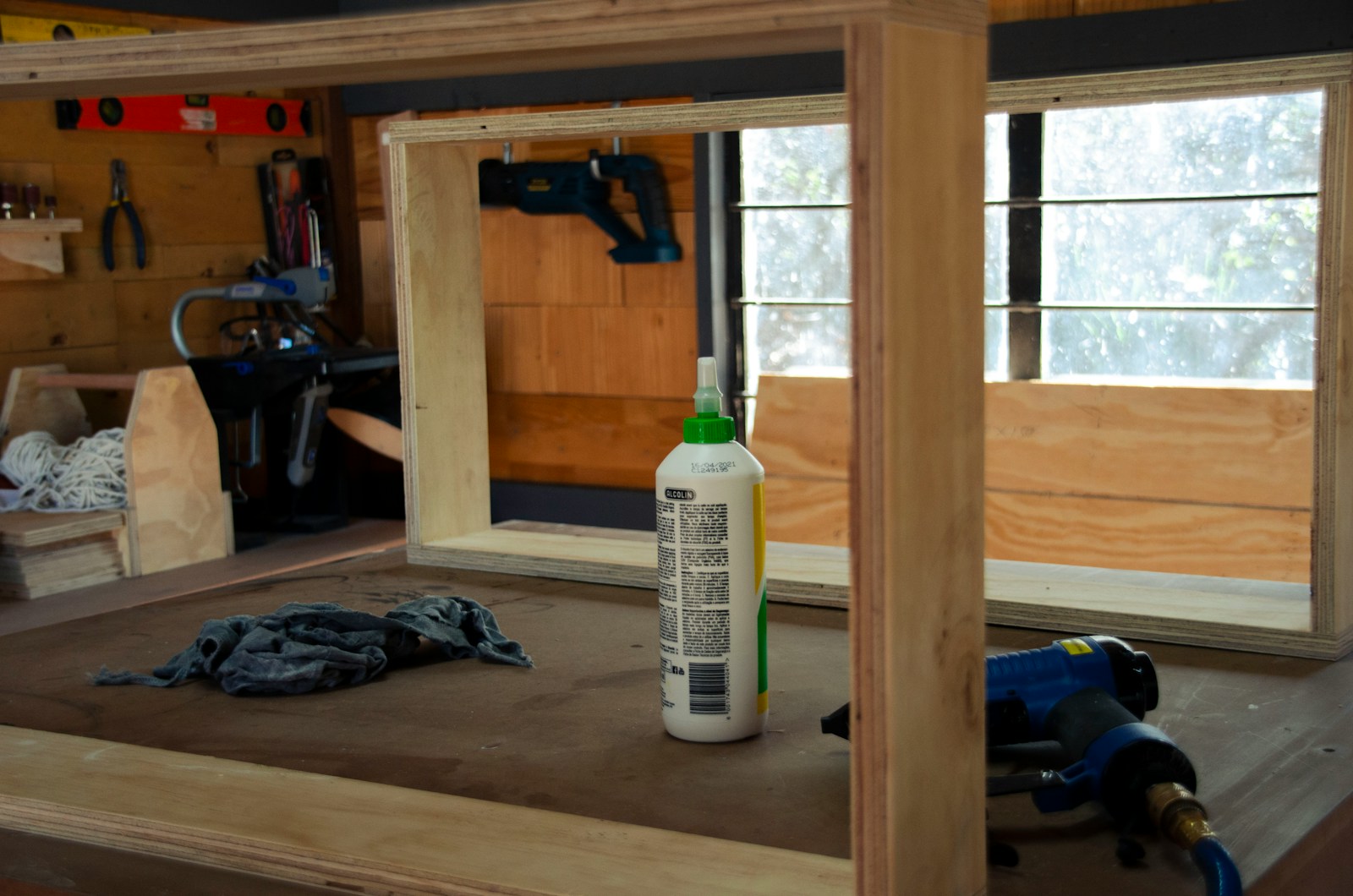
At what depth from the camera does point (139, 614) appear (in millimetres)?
1335

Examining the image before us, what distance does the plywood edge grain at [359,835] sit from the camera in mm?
714

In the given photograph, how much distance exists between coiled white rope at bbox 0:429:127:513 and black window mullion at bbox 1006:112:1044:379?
200 centimetres

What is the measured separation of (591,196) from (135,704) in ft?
7.85

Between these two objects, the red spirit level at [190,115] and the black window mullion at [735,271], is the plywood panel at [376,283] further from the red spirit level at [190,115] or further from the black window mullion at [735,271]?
the black window mullion at [735,271]

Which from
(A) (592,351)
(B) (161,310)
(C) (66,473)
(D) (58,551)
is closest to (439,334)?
(D) (58,551)

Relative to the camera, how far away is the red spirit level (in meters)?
3.16

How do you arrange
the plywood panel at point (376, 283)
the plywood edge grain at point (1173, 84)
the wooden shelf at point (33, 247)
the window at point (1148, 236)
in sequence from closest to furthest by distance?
the plywood edge grain at point (1173, 84) < the window at point (1148, 236) < the wooden shelf at point (33, 247) < the plywood panel at point (376, 283)

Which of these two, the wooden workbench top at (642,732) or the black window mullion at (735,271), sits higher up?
the black window mullion at (735,271)

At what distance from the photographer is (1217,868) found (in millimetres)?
664

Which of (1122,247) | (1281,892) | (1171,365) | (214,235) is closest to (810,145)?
(1122,247)

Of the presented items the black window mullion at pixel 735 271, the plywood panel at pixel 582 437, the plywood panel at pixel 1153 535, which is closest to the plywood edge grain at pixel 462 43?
the plywood panel at pixel 1153 535

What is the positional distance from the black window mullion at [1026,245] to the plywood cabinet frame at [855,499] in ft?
7.81

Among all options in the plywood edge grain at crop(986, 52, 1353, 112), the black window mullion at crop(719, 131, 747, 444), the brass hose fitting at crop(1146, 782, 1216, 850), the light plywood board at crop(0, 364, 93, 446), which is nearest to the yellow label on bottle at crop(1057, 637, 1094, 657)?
the brass hose fitting at crop(1146, 782, 1216, 850)

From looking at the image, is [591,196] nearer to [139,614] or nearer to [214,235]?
[214,235]
